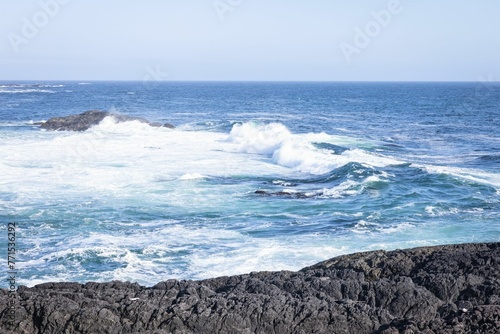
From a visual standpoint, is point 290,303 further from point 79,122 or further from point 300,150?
point 79,122

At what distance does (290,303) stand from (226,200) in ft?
47.4

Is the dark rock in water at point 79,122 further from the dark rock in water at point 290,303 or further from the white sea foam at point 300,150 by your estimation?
the dark rock in water at point 290,303

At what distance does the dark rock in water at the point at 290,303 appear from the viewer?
807 cm

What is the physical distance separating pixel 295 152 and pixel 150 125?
19971 mm

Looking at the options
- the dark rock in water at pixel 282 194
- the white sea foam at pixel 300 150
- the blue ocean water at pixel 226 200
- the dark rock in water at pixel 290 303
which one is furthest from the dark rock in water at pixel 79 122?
the dark rock in water at pixel 290 303

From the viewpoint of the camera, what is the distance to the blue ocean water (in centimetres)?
1611

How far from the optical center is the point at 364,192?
24672 mm

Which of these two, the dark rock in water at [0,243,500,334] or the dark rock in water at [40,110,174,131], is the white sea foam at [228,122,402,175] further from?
Result: the dark rock in water at [0,243,500,334]

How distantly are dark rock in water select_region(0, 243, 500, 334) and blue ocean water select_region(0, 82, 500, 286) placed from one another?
479 cm

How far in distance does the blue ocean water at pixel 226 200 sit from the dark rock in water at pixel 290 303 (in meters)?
4.79

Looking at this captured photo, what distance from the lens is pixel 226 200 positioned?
75.3 ft

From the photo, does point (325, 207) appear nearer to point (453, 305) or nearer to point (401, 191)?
point (401, 191)

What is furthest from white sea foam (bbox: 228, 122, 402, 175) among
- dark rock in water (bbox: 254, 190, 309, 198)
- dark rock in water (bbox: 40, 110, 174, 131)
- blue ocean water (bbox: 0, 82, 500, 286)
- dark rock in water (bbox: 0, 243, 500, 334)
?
dark rock in water (bbox: 0, 243, 500, 334)

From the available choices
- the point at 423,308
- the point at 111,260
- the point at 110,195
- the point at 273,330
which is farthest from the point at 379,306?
the point at 110,195
